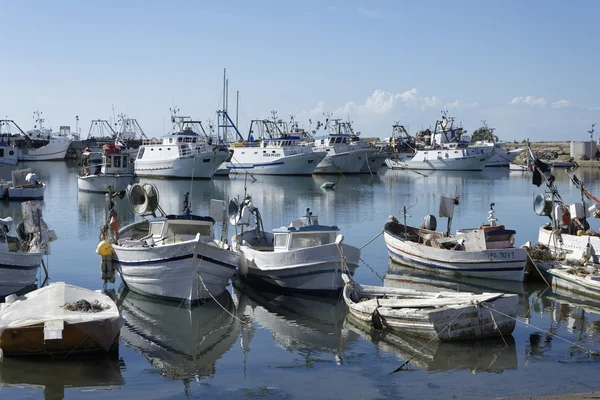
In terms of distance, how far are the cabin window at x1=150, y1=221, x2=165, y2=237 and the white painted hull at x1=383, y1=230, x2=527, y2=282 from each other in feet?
26.0

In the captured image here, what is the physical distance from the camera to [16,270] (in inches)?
722

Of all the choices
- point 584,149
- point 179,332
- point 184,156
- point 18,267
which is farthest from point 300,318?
point 584,149

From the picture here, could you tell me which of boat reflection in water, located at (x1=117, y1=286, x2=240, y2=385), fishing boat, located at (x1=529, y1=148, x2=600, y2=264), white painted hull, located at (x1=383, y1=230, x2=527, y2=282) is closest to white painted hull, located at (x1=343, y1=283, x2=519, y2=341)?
boat reflection in water, located at (x1=117, y1=286, x2=240, y2=385)

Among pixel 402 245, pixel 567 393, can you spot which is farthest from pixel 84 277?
pixel 567 393

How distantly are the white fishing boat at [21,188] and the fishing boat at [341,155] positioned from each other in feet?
132

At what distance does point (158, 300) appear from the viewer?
18.7 metres

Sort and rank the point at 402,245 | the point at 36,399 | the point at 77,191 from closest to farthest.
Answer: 1. the point at 36,399
2. the point at 402,245
3. the point at 77,191

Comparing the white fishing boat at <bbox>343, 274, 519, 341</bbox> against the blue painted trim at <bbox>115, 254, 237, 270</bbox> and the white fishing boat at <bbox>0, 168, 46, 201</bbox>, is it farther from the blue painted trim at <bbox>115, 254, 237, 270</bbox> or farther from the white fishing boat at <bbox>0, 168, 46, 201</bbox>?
the white fishing boat at <bbox>0, 168, 46, 201</bbox>

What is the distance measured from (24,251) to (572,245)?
1525 cm

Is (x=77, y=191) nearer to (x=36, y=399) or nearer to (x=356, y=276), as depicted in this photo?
(x=356, y=276)

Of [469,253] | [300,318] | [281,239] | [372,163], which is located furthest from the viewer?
[372,163]

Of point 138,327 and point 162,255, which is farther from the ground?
point 162,255

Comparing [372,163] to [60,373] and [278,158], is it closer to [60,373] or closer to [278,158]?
[278,158]

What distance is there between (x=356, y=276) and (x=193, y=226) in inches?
210
